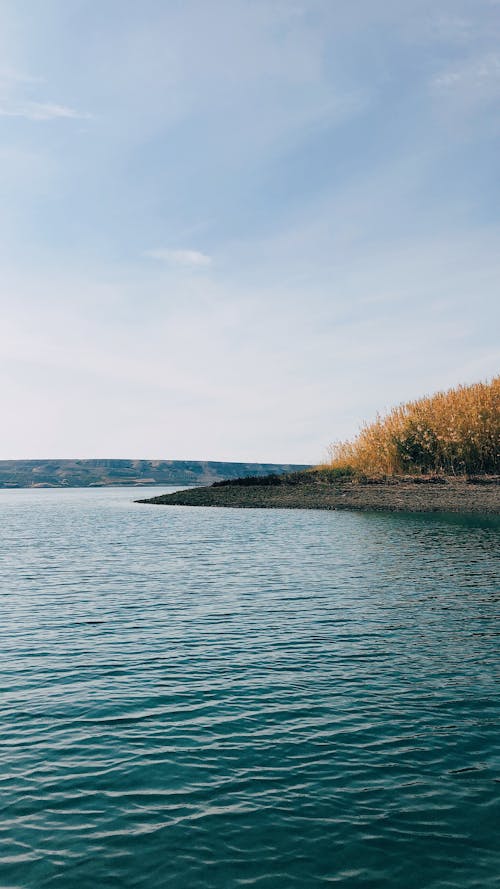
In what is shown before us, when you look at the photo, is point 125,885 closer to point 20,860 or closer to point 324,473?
point 20,860

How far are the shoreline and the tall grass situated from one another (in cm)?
244

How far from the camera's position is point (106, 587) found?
23.3 metres

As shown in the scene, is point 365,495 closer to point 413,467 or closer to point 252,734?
point 413,467

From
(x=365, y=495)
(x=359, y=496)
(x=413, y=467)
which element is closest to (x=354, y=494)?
(x=359, y=496)

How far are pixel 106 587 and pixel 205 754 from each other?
568 inches

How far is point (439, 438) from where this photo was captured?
60844 millimetres

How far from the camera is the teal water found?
7.11 m

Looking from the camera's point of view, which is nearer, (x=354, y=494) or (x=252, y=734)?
(x=252, y=734)

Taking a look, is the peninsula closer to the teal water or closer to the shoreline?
the shoreline

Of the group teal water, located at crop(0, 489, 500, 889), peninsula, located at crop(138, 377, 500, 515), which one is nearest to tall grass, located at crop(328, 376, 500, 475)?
peninsula, located at crop(138, 377, 500, 515)

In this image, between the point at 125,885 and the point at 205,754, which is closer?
the point at 125,885

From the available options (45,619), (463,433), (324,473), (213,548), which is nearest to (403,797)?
(45,619)

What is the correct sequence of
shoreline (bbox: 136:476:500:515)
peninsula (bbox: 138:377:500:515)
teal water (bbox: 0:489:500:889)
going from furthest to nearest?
peninsula (bbox: 138:377:500:515) → shoreline (bbox: 136:476:500:515) → teal water (bbox: 0:489:500:889)

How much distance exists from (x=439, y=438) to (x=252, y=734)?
176 feet
